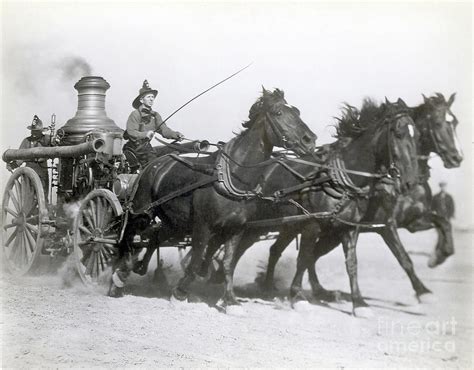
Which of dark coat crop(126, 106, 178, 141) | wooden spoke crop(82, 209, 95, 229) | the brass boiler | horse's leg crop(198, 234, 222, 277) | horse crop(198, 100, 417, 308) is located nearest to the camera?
horse crop(198, 100, 417, 308)

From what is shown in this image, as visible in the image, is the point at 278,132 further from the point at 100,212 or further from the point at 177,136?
the point at 100,212

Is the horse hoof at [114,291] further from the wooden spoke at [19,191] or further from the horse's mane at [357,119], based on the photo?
the horse's mane at [357,119]

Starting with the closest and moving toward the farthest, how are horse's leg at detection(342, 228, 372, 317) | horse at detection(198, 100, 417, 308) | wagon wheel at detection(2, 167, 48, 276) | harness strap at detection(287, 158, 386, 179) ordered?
horse's leg at detection(342, 228, 372, 317), horse at detection(198, 100, 417, 308), harness strap at detection(287, 158, 386, 179), wagon wheel at detection(2, 167, 48, 276)

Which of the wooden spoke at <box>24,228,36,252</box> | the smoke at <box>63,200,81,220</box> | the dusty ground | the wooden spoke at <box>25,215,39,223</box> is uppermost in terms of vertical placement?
the smoke at <box>63,200,81,220</box>

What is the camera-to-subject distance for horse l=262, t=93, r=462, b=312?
21.8 ft

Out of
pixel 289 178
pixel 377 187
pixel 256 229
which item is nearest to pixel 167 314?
pixel 256 229

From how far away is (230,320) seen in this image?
23.0ft

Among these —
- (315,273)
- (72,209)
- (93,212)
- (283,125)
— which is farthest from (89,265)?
(283,125)

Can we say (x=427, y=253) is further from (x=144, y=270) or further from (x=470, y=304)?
(x=144, y=270)

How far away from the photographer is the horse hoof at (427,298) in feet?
21.9

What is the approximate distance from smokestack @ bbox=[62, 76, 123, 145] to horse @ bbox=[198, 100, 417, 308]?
2.70 m

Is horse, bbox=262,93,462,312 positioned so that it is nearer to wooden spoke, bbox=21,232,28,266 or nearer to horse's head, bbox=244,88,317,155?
horse's head, bbox=244,88,317,155

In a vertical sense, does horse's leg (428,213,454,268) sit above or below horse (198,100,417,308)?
below

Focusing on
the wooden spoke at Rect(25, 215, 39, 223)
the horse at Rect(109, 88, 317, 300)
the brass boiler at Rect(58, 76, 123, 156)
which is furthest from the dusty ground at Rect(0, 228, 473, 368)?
the brass boiler at Rect(58, 76, 123, 156)
